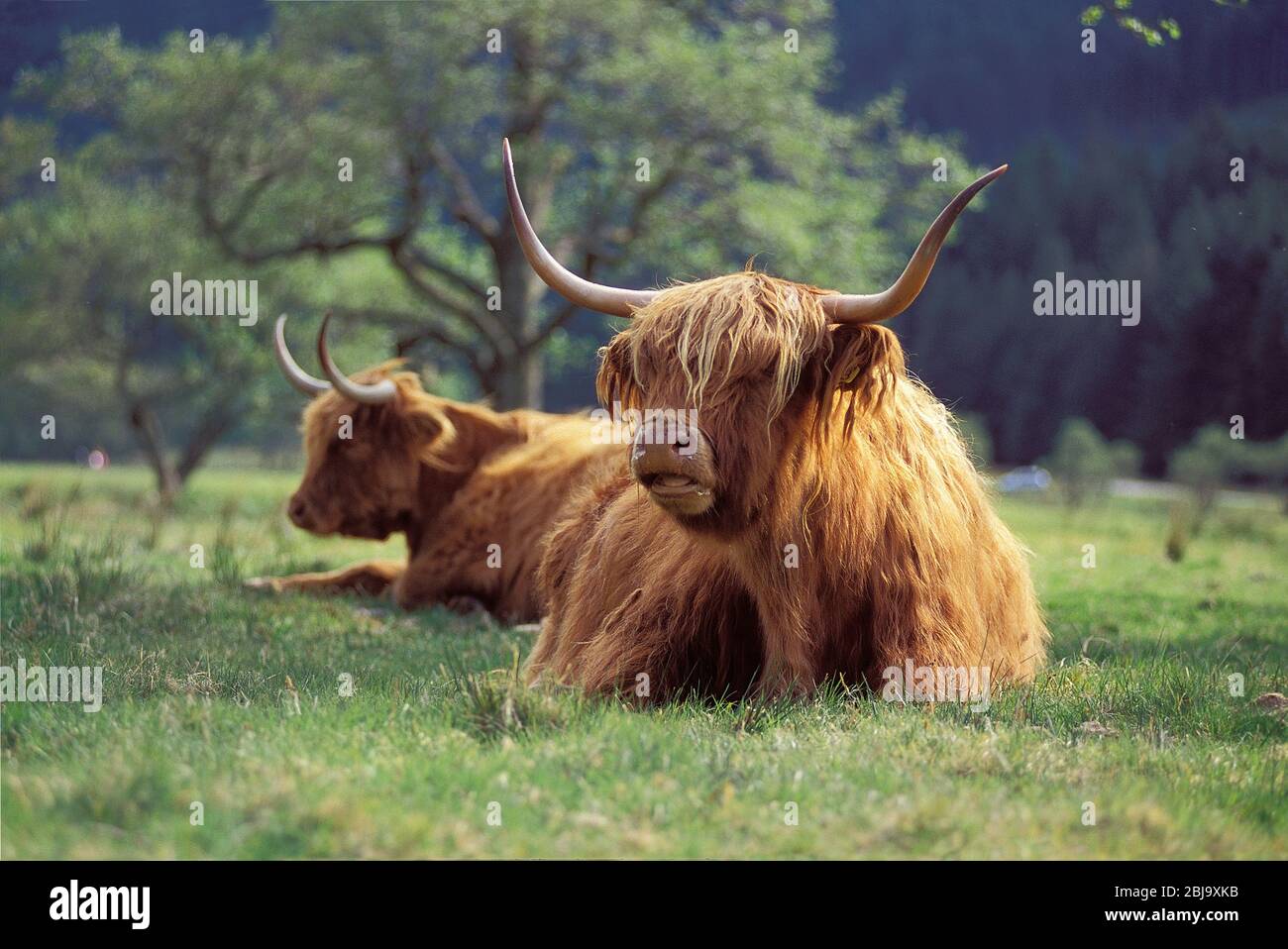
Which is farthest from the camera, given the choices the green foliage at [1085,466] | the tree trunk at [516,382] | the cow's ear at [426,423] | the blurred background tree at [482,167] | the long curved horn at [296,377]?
the green foliage at [1085,466]

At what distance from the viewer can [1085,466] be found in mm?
25500

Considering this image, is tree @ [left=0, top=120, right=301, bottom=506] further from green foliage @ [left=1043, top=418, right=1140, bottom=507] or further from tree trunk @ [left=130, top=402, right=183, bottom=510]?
green foliage @ [left=1043, top=418, right=1140, bottom=507]

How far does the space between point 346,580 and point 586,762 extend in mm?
4986

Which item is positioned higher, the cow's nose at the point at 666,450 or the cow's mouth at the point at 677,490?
the cow's nose at the point at 666,450

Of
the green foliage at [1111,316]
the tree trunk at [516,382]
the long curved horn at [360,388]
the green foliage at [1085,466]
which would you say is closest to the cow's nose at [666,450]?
the long curved horn at [360,388]

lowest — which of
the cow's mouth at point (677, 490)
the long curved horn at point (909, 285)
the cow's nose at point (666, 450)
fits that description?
the cow's mouth at point (677, 490)

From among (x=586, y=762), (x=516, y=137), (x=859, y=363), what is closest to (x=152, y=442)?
(x=516, y=137)

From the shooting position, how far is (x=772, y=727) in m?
3.63

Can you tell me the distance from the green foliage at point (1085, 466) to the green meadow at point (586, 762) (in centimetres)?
1609

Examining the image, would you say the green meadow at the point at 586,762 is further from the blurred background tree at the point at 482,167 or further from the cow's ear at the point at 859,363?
the blurred background tree at the point at 482,167

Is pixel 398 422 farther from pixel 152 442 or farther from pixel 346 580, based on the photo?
pixel 152 442

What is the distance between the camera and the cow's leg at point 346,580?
7.65 meters

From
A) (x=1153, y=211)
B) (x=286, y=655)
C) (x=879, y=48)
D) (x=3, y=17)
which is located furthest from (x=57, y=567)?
(x=879, y=48)

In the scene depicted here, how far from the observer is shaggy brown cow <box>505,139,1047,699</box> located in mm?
3834
